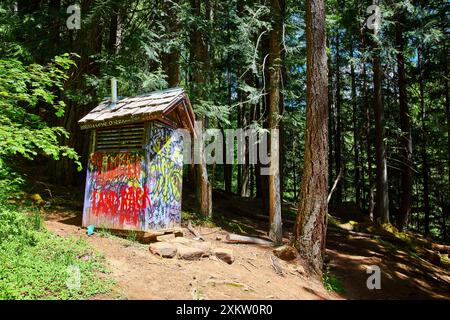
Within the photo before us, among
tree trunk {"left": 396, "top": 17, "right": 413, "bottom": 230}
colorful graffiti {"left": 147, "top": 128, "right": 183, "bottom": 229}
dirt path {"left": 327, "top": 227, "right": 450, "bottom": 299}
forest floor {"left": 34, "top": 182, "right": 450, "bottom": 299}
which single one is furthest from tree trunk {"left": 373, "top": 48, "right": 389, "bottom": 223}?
colorful graffiti {"left": 147, "top": 128, "right": 183, "bottom": 229}

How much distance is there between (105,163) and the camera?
7.74m

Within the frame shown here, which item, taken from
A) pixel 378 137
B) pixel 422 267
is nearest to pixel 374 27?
pixel 378 137

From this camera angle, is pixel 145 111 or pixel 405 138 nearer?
pixel 145 111

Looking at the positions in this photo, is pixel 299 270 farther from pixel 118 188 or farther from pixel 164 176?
pixel 118 188

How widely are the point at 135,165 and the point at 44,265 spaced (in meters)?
3.11

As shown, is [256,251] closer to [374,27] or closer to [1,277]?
[1,277]

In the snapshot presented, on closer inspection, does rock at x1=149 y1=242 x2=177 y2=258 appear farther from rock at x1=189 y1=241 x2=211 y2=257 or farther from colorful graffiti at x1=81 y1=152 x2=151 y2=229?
colorful graffiti at x1=81 y1=152 x2=151 y2=229

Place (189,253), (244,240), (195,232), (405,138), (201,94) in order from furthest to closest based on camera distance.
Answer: (405,138), (201,94), (195,232), (244,240), (189,253)

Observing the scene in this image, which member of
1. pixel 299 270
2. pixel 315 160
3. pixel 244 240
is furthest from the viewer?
pixel 244 240

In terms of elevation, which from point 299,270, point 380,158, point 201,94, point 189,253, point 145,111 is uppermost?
point 201,94

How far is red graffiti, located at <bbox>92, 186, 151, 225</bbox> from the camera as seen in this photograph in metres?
7.05

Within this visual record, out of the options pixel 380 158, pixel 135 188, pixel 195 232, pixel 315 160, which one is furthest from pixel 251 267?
pixel 380 158

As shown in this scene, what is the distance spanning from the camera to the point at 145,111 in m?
7.26
